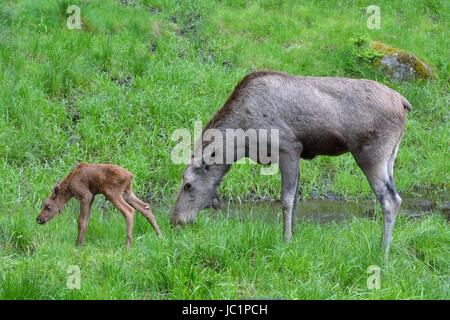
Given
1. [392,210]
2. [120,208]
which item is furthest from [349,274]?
[120,208]

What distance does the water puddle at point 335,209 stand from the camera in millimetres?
10305

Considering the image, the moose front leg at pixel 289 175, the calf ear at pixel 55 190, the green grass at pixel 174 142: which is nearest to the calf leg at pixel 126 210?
the green grass at pixel 174 142

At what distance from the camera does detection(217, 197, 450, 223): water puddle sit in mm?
10305

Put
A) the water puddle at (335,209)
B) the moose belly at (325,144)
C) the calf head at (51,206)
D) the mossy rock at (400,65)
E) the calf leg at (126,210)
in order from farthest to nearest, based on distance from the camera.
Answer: the mossy rock at (400,65) → the water puddle at (335,209) → the calf head at (51,206) → the moose belly at (325,144) → the calf leg at (126,210)

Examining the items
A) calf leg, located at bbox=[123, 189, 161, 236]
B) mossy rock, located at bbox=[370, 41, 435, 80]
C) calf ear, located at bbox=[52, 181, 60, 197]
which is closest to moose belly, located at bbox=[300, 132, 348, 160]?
calf leg, located at bbox=[123, 189, 161, 236]

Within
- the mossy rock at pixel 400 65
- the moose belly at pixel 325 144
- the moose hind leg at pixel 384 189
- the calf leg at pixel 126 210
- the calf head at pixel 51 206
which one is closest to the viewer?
the calf leg at pixel 126 210

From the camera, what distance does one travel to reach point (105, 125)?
1223 cm

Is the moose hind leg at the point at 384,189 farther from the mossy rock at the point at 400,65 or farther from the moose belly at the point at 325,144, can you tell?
the mossy rock at the point at 400,65

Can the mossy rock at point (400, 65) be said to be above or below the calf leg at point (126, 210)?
above

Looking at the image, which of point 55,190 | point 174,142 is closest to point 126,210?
point 55,190

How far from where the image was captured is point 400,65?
14844mm

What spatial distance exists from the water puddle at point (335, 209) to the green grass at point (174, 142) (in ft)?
1.08

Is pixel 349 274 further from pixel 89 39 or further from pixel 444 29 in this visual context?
pixel 444 29

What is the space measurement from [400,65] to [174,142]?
201 inches
